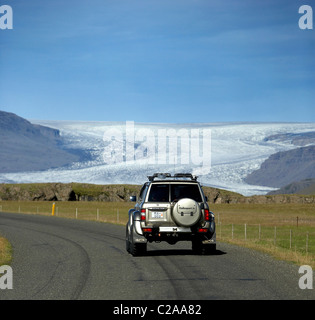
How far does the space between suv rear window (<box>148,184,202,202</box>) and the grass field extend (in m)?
3.42

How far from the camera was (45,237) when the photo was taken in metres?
27.9

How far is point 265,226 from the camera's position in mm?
51750

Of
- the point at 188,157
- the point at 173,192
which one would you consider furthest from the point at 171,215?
the point at 188,157

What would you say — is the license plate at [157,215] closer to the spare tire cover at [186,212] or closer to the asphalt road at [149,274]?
the spare tire cover at [186,212]

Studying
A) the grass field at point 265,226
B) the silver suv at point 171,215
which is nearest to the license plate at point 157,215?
the silver suv at point 171,215

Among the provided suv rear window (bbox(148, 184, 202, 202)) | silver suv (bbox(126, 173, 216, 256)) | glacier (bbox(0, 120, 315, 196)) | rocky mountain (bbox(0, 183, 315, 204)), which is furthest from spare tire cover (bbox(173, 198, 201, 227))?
glacier (bbox(0, 120, 315, 196))

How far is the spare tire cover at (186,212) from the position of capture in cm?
1712

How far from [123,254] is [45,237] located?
9.43 m

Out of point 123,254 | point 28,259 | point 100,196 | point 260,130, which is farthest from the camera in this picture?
point 260,130

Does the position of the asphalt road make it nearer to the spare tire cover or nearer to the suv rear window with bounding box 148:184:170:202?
the spare tire cover

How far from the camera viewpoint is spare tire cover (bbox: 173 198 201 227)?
17125 millimetres

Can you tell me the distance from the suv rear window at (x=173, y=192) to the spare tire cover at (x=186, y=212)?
71 centimetres

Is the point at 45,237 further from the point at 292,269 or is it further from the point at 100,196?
the point at 100,196
